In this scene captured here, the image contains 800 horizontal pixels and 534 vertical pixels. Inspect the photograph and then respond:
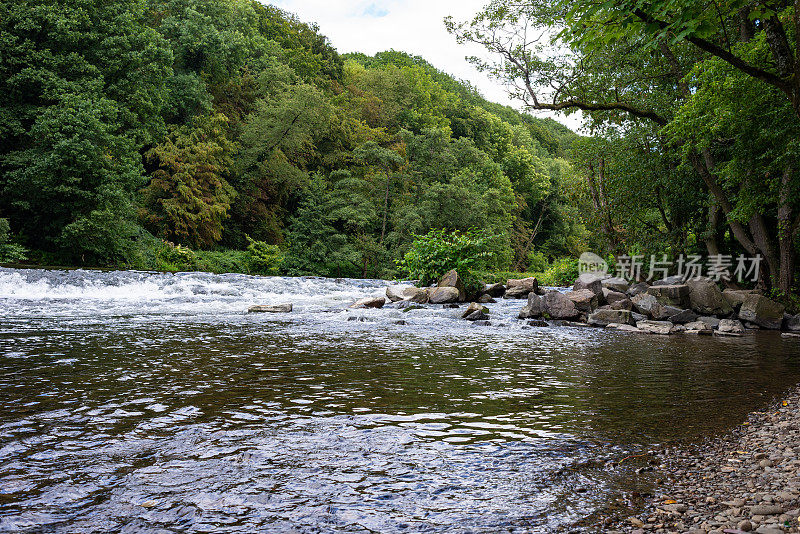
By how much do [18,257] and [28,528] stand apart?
2357 cm

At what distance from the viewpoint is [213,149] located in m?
32.5

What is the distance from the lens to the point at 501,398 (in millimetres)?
5469

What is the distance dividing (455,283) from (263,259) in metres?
19.7

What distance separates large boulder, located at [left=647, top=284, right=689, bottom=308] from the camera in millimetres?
14586

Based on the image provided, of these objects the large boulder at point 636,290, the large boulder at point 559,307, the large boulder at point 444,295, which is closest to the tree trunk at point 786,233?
the large boulder at point 636,290

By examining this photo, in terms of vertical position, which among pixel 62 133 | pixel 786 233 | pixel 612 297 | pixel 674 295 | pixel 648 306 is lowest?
pixel 648 306

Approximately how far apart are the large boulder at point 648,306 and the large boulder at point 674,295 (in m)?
0.31

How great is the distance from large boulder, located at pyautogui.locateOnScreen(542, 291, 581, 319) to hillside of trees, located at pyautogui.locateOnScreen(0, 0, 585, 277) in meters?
11.6

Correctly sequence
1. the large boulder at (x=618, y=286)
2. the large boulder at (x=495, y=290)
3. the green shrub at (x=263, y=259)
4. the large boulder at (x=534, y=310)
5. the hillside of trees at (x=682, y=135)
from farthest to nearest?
the green shrub at (x=263, y=259)
the large boulder at (x=495, y=290)
the large boulder at (x=618, y=286)
the large boulder at (x=534, y=310)
the hillside of trees at (x=682, y=135)

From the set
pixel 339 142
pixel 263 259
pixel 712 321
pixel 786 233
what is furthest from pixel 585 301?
pixel 339 142

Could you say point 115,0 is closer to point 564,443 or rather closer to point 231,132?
point 231,132

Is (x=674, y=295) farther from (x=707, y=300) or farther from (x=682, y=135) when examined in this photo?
(x=682, y=135)

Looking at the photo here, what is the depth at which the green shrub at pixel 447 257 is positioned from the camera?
19.4 meters

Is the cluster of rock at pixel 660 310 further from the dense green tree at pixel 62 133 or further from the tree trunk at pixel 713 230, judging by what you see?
the dense green tree at pixel 62 133
